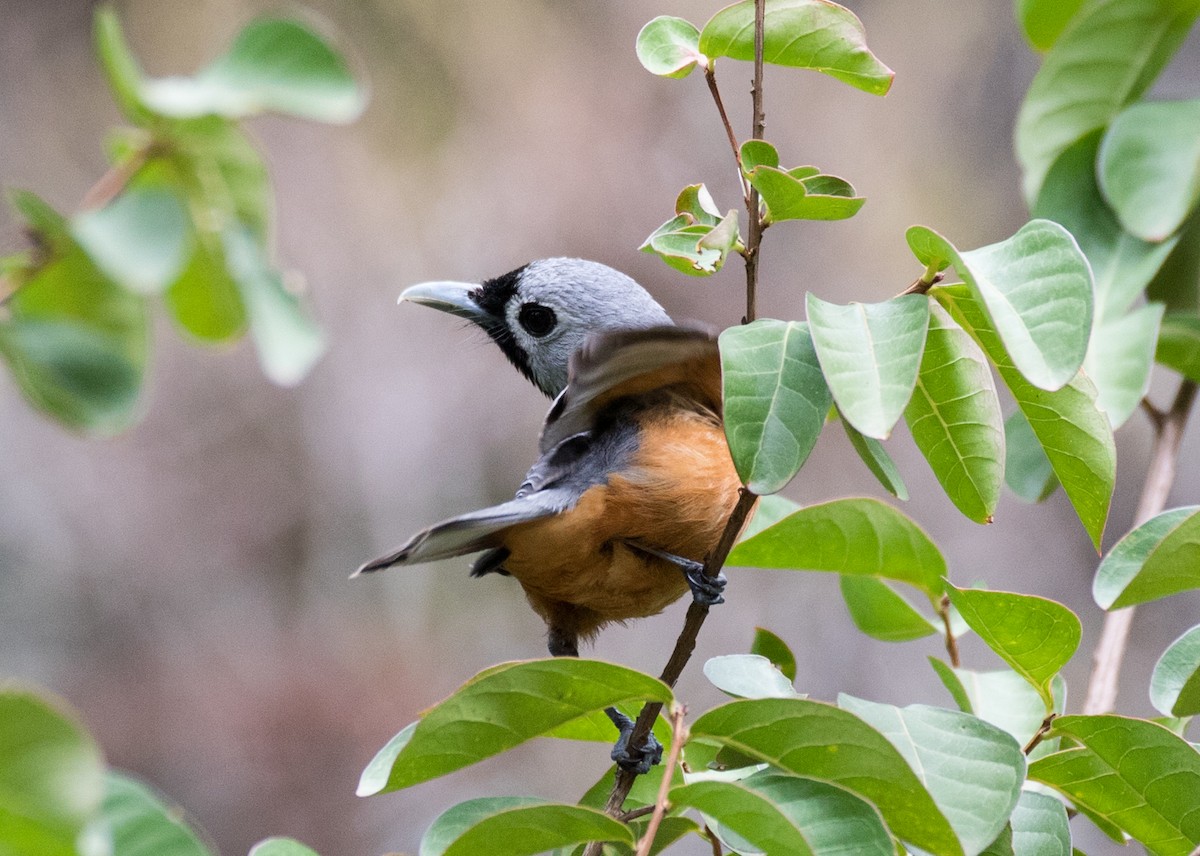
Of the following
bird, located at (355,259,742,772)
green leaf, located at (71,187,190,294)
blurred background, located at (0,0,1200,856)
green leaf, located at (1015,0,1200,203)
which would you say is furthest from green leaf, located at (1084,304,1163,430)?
blurred background, located at (0,0,1200,856)

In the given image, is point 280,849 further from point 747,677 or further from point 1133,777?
point 1133,777

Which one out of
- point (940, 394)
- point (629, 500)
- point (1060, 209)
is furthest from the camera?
point (1060, 209)

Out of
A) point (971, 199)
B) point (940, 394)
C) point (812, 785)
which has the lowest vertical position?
point (812, 785)

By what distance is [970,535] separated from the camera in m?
5.71

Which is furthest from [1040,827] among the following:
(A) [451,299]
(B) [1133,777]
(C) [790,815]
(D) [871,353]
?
(A) [451,299]

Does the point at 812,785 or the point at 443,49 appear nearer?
the point at 812,785

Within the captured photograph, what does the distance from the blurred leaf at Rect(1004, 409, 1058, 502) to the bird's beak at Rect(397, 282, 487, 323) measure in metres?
1.27

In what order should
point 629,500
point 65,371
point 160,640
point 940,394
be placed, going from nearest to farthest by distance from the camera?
point 65,371, point 940,394, point 629,500, point 160,640

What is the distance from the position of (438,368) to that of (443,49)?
2.08 metres

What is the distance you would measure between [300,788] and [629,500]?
4.64m

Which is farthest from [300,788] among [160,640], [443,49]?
[443,49]

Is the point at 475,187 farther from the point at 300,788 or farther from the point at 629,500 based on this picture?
the point at 629,500

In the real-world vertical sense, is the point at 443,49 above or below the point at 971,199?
above

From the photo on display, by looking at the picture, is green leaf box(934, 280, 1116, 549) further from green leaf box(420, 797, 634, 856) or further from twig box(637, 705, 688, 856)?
green leaf box(420, 797, 634, 856)
